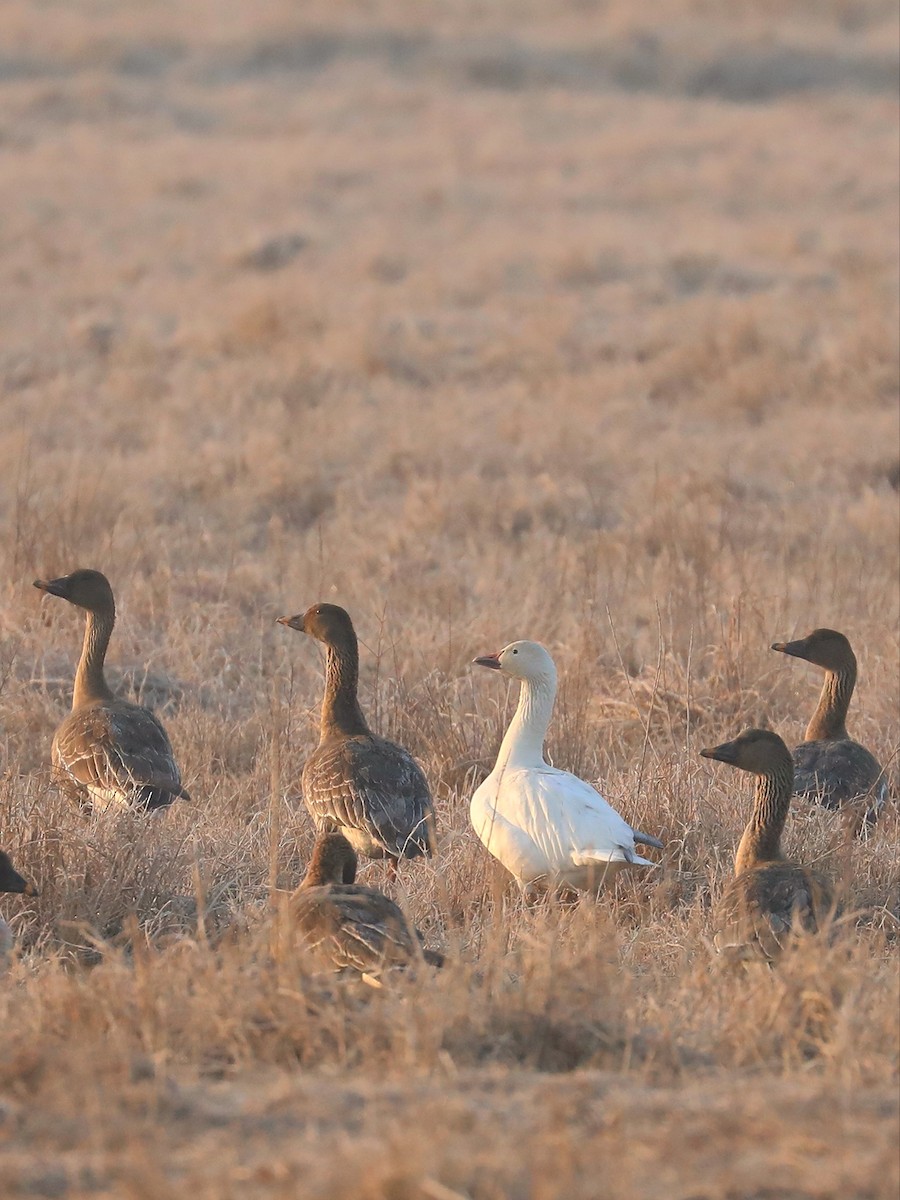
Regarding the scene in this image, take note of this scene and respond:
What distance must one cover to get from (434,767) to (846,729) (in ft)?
6.17

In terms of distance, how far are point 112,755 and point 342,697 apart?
89 cm

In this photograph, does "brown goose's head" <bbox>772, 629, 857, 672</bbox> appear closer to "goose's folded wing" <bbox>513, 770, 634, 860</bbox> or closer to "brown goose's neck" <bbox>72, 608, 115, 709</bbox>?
"goose's folded wing" <bbox>513, 770, 634, 860</bbox>

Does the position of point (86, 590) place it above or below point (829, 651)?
above

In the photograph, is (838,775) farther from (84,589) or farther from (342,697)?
(84,589)

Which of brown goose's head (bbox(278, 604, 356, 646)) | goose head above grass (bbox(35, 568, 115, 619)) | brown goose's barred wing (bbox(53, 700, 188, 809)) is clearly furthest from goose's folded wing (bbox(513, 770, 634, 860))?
goose head above grass (bbox(35, 568, 115, 619))

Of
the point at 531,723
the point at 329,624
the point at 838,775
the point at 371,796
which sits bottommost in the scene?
the point at 838,775

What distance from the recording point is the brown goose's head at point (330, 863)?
5.12 m

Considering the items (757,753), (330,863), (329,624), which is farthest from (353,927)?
(329,624)

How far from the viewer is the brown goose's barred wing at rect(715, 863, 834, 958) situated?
15.6ft

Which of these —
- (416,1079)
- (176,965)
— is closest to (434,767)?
(176,965)

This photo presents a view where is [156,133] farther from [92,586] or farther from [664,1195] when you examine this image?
[664,1195]

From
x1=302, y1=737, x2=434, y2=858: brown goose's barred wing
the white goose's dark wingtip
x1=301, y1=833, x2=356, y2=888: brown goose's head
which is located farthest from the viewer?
x1=302, y1=737, x2=434, y2=858: brown goose's barred wing

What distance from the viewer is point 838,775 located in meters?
6.57

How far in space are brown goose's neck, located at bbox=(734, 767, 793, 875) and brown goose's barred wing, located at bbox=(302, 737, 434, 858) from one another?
1.08 m
